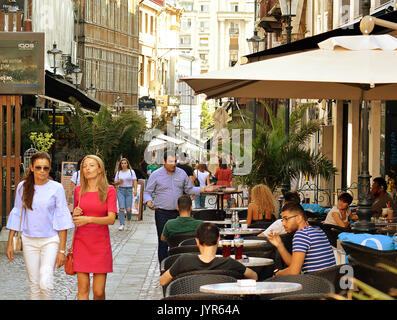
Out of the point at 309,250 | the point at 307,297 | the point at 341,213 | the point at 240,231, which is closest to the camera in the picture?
the point at 307,297

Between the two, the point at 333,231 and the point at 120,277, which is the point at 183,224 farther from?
the point at 120,277

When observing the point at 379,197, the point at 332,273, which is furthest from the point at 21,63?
the point at 332,273

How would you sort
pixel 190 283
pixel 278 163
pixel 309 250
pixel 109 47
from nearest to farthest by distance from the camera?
pixel 190 283
pixel 309 250
pixel 278 163
pixel 109 47

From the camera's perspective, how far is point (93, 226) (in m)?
8.98

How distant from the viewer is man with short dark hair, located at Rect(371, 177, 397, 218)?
47.4 ft

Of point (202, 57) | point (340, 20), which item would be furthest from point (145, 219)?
point (202, 57)

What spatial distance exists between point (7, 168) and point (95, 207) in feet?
26.2

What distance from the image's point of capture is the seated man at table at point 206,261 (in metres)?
7.67

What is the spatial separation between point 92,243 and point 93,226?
156 mm

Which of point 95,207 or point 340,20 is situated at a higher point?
point 340,20

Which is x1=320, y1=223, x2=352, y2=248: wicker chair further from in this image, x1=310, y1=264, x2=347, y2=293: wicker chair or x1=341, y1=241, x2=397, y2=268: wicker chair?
x1=341, y1=241, x2=397, y2=268: wicker chair

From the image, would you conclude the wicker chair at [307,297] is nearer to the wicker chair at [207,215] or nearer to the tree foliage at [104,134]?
the wicker chair at [207,215]

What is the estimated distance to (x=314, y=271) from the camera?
794 cm
